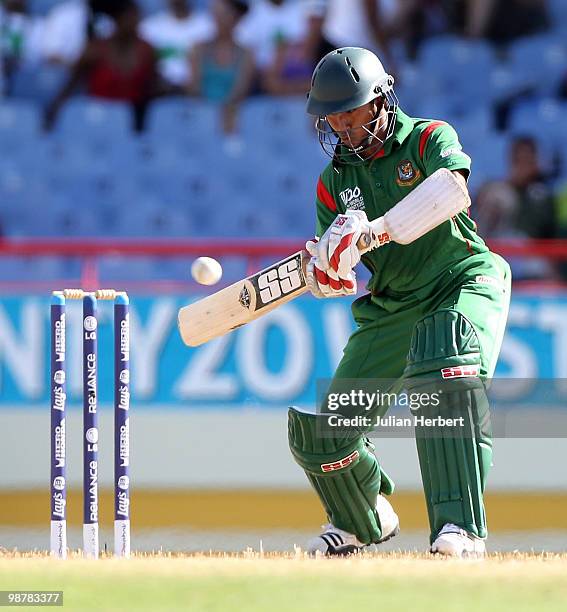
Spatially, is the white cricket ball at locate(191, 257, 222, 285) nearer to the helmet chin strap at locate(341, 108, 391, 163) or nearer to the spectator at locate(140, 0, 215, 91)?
the helmet chin strap at locate(341, 108, 391, 163)

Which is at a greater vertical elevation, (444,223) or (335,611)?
(444,223)

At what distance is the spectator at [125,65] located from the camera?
31.3ft

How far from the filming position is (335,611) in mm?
2799

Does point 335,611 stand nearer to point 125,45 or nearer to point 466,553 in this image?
point 466,553

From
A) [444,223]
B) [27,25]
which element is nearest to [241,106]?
[27,25]

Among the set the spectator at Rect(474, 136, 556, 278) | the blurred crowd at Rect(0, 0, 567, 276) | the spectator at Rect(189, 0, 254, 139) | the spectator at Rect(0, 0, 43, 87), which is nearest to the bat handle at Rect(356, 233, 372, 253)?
the spectator at Rect(474, 136, 556, 278)

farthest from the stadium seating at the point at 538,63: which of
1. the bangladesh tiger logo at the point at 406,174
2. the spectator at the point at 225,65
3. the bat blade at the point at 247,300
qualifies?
the bat blade at the point at 247,300

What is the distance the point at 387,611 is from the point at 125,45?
736 centimetres

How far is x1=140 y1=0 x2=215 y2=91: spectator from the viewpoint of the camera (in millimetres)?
9523

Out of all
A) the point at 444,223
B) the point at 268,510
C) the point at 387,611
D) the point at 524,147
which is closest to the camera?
the point at 387,611

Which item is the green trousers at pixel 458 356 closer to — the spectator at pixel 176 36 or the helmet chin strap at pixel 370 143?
the helmet chin strap at pixel 370 143

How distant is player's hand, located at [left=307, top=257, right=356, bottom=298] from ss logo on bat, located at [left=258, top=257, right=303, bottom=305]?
65mm

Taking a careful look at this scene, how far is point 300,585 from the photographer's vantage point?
3.07 meters

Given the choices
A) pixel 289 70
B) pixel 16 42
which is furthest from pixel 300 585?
pixel 16 42
